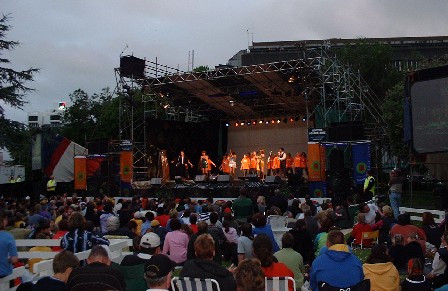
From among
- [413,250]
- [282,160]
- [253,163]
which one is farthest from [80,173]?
[413,250]

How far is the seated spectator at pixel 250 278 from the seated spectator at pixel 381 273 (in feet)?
6.51

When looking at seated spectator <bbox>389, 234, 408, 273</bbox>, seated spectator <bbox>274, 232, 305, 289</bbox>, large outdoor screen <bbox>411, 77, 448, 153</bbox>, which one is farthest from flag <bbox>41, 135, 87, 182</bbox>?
seated spectator <bbox>274, 232, 305, 289</bbox>

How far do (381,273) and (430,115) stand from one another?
10499mm

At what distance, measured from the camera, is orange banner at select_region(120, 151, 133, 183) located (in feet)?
85.3

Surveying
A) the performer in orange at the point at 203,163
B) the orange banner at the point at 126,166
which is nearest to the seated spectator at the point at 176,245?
the orange banner at the point at 126,166

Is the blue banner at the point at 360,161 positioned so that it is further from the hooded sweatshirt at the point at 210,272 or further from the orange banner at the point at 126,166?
the hooded sweatshirt at the point at 210,272

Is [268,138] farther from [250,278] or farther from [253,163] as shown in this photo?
[250,278]

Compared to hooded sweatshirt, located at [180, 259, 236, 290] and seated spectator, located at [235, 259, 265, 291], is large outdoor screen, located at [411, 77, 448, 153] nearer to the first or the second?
hooded sweatshirt, located at [180, 259, 236, 290]

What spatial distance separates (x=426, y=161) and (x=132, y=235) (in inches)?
368

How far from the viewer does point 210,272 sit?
475 cm

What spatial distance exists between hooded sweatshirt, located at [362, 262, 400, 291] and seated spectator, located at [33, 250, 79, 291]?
9.35 feet

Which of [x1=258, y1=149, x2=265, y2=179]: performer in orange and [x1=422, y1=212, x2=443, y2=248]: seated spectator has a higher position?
[x1=258, y1=149, x2=265, y2=179]: performer in orange

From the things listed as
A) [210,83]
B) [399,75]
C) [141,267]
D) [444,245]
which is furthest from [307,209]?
[399,75]

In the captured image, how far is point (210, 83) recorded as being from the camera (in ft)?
86.4
